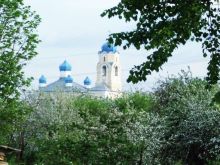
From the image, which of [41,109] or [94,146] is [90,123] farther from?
[41,109]

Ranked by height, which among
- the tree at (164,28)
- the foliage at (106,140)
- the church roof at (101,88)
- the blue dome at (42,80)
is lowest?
the foliage at (106,140)

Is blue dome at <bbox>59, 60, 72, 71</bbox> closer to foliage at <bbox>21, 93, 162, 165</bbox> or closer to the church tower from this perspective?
the church tower

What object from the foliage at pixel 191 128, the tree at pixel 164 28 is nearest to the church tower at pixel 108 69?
the foliage at pixel 191 128

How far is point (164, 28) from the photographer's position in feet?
35.7

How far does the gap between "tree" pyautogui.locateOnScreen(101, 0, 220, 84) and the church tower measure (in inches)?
3101

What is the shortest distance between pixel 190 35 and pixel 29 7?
21874 millimetres

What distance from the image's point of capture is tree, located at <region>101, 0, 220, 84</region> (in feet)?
35.7

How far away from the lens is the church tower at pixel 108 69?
90875mm

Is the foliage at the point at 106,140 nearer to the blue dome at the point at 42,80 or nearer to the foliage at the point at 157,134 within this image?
the foliage at the point at 157,134

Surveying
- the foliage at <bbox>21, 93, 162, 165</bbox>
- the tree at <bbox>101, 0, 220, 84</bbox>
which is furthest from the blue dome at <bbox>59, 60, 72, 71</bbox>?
the tree at <bbox>101, 0, 220, 84</bbox>

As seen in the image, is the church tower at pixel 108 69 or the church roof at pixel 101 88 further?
the church tower at pixel 108 69

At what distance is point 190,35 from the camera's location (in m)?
11.4

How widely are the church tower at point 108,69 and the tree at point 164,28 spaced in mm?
78768

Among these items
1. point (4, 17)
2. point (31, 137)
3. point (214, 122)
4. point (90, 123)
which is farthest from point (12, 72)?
point (31, 137)
